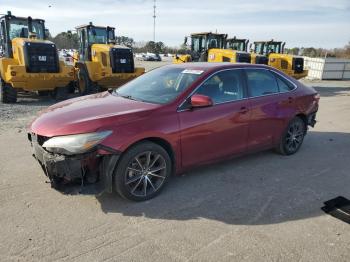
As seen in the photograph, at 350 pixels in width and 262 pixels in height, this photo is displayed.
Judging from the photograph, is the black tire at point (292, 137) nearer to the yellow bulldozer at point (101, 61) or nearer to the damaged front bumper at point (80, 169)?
the damaged front bumper at point (80, 169)

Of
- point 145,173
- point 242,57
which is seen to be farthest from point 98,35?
point 145,173

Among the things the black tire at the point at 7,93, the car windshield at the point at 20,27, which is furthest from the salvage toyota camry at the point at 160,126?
the car windshield at the point at 20,27

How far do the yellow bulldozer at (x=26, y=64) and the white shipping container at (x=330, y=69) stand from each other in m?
20.8

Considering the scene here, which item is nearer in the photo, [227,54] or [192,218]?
[192,218]

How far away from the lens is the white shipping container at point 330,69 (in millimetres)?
26066

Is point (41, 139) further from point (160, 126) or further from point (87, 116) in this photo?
point (160, 126)

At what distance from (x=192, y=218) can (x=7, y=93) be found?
9363 mm

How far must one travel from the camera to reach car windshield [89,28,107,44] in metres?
13.7

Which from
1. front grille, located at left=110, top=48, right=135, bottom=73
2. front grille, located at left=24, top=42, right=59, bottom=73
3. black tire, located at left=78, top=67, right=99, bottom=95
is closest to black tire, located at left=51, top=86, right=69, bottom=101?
front grille, located at left=24, top=42, right=59, bottom=73

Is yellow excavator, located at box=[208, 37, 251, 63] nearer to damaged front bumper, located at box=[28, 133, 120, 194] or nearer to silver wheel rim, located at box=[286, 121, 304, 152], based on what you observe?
silver wheel rim, located at box=[286, 121, 304, 152]

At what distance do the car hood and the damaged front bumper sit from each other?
0.72ft

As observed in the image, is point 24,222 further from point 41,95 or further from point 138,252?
point 41,95

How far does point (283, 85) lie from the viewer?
579 cm

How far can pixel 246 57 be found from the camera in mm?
15867
